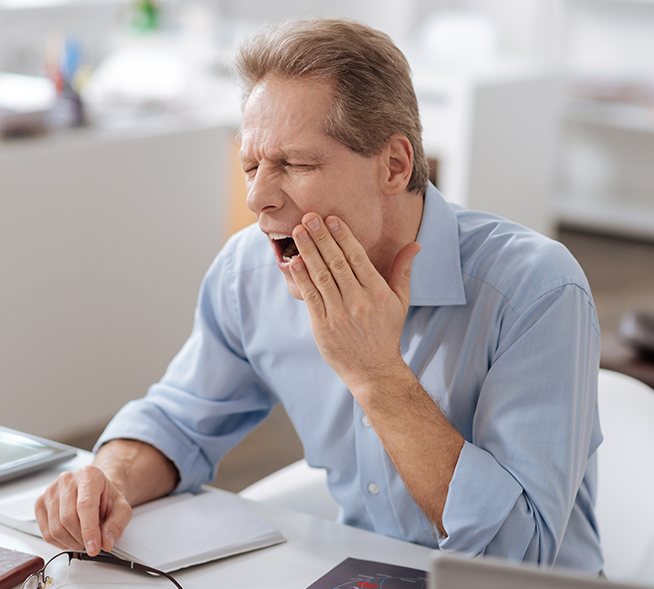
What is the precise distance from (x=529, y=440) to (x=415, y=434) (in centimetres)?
12

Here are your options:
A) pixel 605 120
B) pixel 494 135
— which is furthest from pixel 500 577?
pixel 605 120

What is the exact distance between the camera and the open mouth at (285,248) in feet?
4.43

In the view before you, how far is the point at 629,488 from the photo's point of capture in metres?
1.57

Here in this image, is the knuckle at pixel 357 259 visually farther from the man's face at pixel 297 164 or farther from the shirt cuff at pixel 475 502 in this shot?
the shirt cuff at pixel 475 502

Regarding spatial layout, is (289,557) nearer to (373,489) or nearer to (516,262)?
(373,489)

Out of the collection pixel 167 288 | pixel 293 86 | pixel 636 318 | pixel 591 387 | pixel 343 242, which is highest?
pixel 293 86

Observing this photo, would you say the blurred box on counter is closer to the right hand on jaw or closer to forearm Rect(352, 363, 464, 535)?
the right hand on jaw

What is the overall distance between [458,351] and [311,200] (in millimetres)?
250

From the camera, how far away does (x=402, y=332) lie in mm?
1421

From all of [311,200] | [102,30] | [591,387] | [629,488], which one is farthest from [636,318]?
[102,30]

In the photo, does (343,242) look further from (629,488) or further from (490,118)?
(490,118)

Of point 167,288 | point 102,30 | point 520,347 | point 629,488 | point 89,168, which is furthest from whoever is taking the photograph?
point 102,30

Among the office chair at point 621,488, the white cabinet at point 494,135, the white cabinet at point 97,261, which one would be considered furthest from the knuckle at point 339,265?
the white cabinet at point 494,135

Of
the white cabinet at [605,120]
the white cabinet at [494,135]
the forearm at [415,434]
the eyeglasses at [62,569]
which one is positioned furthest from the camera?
the white cabinet at [605,120]
